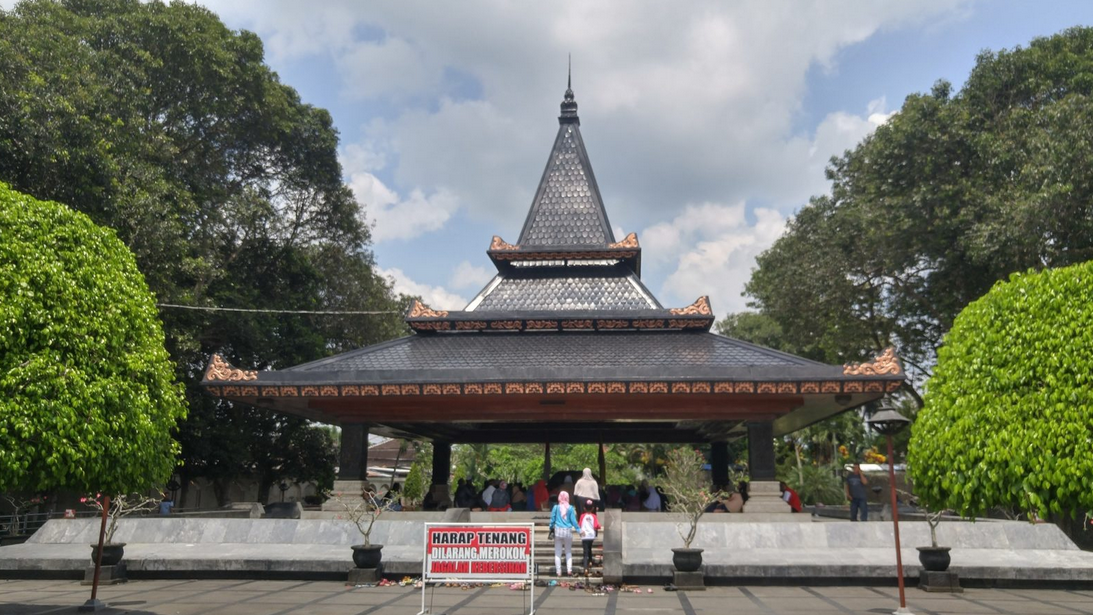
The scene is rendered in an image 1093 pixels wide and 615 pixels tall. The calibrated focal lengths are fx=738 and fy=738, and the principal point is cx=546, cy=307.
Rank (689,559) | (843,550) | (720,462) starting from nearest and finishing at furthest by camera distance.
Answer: (689,559)
(843,550)
(720,462)

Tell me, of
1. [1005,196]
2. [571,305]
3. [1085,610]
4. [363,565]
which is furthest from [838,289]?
[363,565]

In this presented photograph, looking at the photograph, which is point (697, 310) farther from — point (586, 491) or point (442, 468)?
point (442, 468)

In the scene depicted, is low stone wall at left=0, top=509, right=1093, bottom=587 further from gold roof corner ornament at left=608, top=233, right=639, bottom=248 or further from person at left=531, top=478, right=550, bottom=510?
gold roof corner ornament at left=608, top=233, right=639, bottom=248

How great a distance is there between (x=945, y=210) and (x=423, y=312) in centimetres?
1579

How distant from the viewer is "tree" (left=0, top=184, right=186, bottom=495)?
649cm

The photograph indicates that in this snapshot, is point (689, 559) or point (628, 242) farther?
point (628, 242)

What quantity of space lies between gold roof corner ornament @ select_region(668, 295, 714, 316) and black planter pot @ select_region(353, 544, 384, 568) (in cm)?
911

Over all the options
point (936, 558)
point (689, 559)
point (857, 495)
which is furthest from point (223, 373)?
point (857, 495)

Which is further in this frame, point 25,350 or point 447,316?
point 447,316

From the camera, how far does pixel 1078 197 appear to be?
1911cm

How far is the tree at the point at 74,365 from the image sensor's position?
6.49 m

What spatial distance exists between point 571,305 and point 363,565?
927cm

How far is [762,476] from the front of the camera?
50.4ft

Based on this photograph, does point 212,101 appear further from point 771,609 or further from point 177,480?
point 771,609
